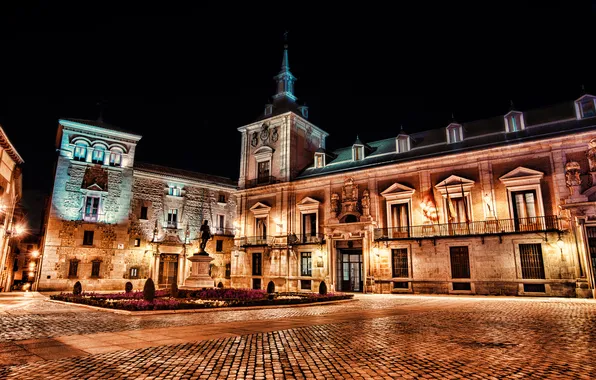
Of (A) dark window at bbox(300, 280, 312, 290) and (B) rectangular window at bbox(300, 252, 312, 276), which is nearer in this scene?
(A) dark window at bbox(300, 280, 312, 290)

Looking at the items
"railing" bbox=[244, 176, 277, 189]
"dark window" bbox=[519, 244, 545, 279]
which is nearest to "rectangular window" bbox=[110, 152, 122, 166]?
"railing" bbox=[244, 176, 277, 189]

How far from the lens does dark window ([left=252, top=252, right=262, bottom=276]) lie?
33.9 metres

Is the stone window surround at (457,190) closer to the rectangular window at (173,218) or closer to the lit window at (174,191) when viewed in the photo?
the rectangular window at (173,218)

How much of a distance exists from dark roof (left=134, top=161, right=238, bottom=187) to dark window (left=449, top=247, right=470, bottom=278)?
94.9ft

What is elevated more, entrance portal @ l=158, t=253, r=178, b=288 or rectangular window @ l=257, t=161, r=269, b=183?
rectangular window @ l=257, t=161, r=269, b=183

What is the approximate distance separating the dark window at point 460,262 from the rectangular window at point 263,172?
18.6 metres

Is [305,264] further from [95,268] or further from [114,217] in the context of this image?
[95,268]

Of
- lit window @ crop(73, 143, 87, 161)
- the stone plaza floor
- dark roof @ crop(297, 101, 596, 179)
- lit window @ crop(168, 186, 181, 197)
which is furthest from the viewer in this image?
lit window @ crop(168, 186, 181, 197)

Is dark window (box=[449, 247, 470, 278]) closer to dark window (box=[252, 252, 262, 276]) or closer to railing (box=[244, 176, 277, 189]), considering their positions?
dark window (box=[252, 252, 262, 276])

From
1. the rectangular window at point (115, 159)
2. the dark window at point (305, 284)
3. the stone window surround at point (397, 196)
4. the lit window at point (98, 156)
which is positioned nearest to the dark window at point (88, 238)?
the lit window at point (98, 156)

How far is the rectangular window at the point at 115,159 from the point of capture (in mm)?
37225

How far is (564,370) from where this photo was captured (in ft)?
17.6

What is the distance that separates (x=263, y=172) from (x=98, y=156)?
16685 millimetres

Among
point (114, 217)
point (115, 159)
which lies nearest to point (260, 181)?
point (114, 217)
